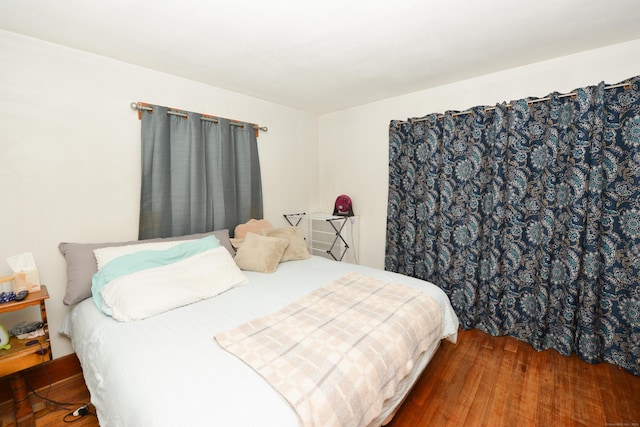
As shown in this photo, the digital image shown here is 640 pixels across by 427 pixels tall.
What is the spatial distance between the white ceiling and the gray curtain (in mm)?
484

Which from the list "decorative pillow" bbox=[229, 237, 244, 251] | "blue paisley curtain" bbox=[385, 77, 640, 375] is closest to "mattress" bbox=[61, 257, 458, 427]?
"decorative pillow" bbox=[229, 237, 244, 251]

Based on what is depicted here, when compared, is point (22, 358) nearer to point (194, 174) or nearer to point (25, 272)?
point (25, 272)

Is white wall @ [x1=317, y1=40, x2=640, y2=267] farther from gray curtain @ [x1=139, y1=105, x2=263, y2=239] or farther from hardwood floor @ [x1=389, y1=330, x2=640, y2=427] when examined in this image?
hardwood floor @ [x1=389, y1=330, x2=640, y2=427]

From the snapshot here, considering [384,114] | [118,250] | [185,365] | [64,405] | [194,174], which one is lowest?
[64,405]

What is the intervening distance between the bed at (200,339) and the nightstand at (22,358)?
0.16 meters

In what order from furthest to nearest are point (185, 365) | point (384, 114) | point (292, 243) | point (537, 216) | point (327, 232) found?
point (327, 232)
point (384, 114)
point (292, 243)
point (537, 216)
point (185, 365)

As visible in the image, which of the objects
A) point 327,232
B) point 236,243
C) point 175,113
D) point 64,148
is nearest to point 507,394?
point 327,232

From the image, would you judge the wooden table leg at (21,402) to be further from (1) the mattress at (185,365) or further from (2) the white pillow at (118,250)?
(2) the white pillow at (118,250)

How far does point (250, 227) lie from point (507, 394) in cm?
246

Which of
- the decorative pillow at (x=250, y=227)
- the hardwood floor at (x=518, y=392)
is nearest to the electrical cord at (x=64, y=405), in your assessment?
the decorative pillow at (x=250, y=227)

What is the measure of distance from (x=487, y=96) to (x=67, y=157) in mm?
3463

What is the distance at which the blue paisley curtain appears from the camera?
196cm

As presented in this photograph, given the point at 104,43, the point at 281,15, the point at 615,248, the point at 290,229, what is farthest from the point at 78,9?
the point at 615,248

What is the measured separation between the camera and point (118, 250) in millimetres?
1978
